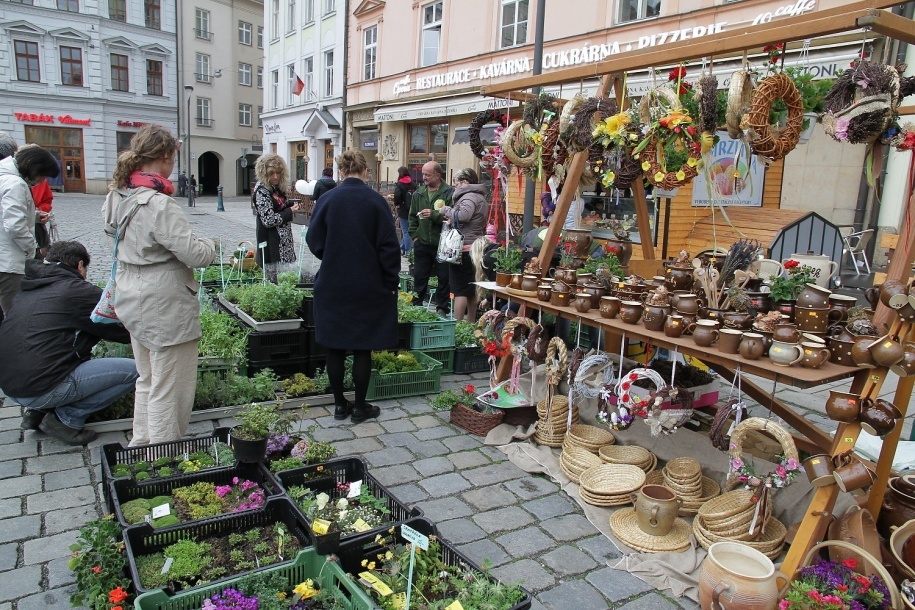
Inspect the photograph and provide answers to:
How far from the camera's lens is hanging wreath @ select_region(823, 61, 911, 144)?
261cm

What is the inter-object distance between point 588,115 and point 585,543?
2.41 m

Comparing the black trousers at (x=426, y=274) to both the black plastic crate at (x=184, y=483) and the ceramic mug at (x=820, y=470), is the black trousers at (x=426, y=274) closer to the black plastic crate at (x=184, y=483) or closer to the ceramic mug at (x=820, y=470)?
the black plastic crate at (x=184, y=483)

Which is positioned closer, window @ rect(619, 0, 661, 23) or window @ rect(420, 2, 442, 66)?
window @ rect(619, 0, 661, 23)

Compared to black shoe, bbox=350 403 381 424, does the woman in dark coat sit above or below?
above

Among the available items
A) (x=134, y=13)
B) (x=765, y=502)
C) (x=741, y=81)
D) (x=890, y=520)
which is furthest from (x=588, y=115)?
(x=134, y=13)

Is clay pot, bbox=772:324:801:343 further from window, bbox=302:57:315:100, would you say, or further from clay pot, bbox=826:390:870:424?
window, bbox=302:57:315:100

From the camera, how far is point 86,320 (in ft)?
12.6

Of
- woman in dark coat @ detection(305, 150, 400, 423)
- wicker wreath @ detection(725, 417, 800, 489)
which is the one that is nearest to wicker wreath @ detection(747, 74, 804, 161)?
wicker wreath @ detection(725, 417, 800, 489)

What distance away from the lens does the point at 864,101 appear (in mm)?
2633

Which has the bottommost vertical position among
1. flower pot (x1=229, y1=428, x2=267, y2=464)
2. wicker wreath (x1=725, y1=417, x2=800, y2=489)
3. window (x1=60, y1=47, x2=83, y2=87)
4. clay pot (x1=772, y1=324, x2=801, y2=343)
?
flower pot (x1=229, y1=428, x2=267, y2=464)

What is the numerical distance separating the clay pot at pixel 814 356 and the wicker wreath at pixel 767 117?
0.91m

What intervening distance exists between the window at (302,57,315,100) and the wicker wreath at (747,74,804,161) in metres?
24.0

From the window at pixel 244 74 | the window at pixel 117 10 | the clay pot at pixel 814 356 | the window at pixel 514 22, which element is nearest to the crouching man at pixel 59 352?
the clay pot at pixel 814 356

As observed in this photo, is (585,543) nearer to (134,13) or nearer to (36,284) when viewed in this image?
(36,284)
